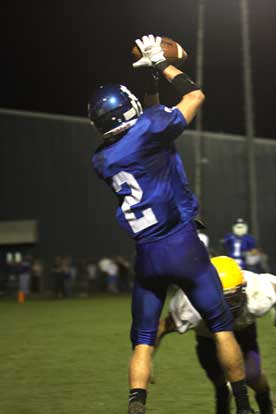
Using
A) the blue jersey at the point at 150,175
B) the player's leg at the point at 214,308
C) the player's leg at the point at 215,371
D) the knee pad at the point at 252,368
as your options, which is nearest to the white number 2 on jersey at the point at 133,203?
the blue jersey at the point at 150,175

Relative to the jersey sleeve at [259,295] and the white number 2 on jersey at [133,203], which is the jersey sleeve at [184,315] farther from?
the white number 2 on jersey at [133,203]

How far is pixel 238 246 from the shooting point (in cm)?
1518

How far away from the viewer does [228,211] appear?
33.1 metres

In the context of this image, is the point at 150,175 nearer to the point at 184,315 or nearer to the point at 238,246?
the point at 184,315

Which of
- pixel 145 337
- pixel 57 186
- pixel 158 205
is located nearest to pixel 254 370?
pixel 145 337

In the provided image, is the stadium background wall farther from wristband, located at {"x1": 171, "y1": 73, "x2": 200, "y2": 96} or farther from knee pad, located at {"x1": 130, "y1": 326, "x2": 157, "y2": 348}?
wristband, located at {"x1": 171, "y1": 73, "x2": 200, "y2": 96}

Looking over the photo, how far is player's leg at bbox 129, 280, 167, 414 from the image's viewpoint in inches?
179

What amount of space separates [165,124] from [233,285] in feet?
3.40

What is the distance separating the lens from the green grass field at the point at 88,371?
5.80 m

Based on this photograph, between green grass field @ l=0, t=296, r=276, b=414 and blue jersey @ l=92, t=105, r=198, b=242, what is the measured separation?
5.33ft

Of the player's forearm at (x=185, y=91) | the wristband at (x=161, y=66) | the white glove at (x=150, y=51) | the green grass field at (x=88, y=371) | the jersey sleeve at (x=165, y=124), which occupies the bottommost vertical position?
the green grass field at (x=88, y=371)

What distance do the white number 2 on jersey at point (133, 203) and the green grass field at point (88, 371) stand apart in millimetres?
1607

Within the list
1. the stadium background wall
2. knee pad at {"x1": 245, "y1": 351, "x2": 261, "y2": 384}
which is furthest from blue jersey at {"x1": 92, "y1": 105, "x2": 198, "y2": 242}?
the stadium background wall

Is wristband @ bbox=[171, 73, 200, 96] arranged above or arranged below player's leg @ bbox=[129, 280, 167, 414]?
above
